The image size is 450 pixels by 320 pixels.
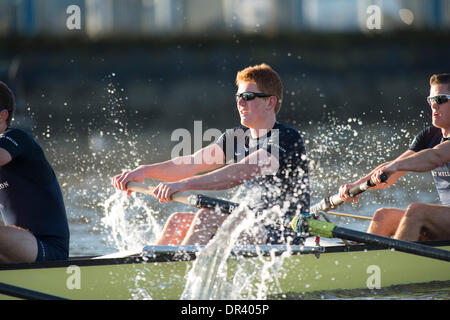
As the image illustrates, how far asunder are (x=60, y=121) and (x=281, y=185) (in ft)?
75.5

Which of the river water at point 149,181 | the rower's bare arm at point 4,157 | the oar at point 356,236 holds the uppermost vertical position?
the rower's bare arm at point 4,157

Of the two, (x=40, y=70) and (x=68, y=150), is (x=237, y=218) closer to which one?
(x=68, y=150)

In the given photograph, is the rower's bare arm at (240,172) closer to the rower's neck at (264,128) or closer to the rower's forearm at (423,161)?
the rower's neck at (264,128)

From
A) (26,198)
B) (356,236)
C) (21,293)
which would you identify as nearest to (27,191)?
(26,198)

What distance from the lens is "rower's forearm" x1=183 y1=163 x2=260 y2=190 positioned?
645 cm

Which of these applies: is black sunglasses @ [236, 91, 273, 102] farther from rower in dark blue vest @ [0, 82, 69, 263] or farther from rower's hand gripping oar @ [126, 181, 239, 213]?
rower in dark blue vest @ [0, 82, 69, 263]

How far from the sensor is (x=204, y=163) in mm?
7211

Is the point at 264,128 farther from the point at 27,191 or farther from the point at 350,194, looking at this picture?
the point at 27,191

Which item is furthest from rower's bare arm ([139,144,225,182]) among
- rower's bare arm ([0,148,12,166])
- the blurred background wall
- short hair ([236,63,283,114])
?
the blurred background wall

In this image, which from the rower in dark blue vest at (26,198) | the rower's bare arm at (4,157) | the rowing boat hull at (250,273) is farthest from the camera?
the rowing boat hull at (250,273)

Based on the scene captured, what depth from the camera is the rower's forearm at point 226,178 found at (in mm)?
6453

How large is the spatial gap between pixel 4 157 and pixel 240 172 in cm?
184

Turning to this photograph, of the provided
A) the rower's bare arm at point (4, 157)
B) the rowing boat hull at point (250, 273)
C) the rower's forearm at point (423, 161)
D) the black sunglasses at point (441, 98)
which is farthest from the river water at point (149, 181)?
the black sunglasses at point (441, 98)

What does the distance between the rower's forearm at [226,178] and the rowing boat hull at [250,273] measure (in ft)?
1.86
